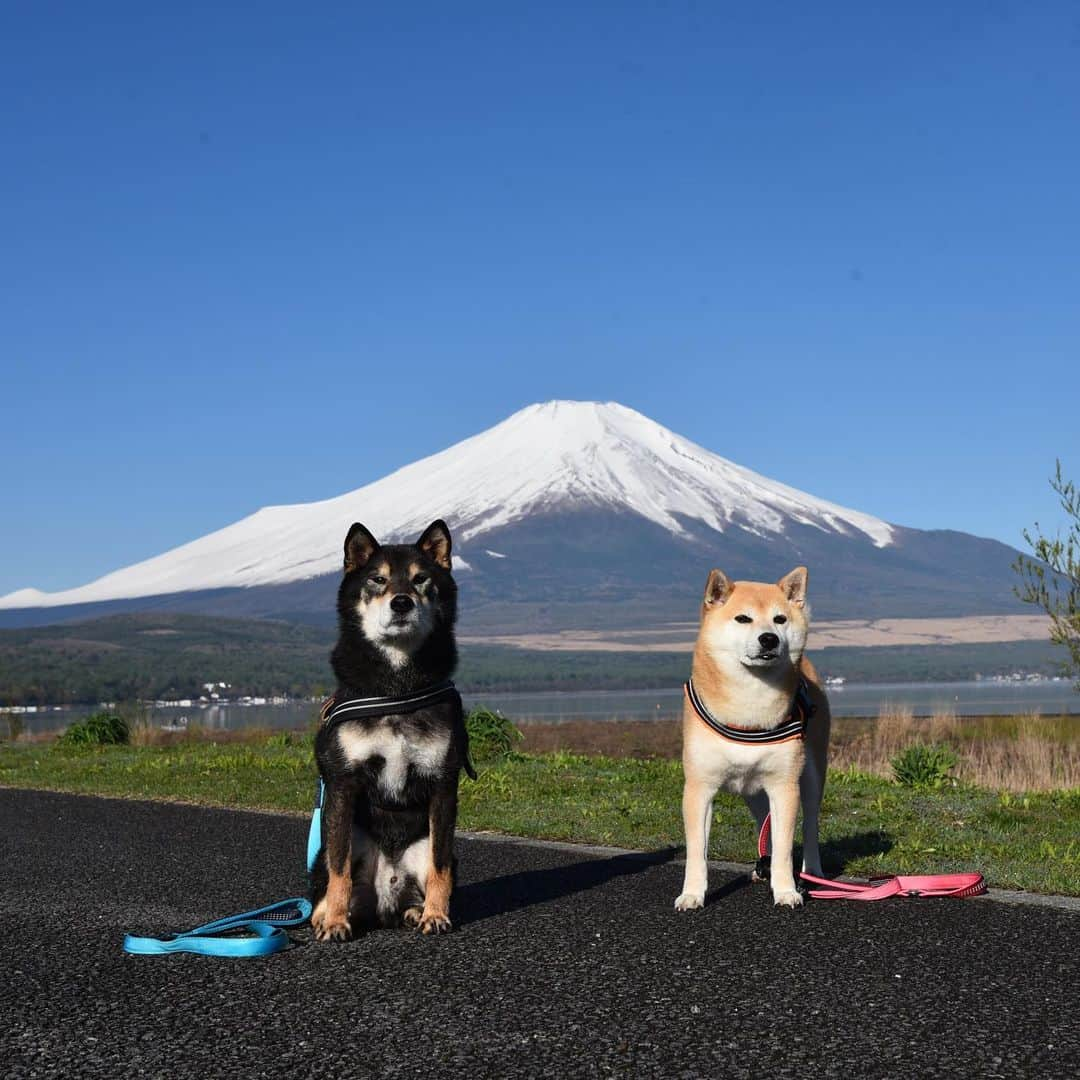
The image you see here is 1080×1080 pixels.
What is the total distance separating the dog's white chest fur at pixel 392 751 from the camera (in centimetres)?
673

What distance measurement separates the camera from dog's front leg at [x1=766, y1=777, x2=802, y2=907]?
304 inches

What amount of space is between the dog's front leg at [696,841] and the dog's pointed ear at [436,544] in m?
1.86

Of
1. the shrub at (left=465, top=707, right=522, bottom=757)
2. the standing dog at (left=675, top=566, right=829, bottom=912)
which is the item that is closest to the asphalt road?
the standing dog at (left=675, top=566, right=829, bottom=912)

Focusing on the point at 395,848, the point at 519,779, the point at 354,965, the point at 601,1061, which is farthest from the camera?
the point at 519,779

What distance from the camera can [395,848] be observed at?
23.0 feet

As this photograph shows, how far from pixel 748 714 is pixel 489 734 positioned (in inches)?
446

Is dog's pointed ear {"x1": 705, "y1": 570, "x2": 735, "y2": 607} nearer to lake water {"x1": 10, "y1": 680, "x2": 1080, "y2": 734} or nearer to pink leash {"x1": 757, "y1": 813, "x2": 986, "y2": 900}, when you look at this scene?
pink leash {"x1": 757, "y1": 813, "x2": 986, "y2": 900}

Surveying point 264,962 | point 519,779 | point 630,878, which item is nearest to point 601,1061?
point 264,962

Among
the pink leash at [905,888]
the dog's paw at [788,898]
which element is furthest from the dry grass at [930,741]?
the dog's paw at [788,898]

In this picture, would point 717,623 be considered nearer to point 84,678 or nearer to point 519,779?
point 519,779

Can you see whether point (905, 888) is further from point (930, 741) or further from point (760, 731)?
point (930, 741)

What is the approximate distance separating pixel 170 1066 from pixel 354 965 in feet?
4.78

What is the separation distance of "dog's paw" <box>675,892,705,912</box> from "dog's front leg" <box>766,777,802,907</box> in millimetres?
430

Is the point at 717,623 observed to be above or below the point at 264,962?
above
